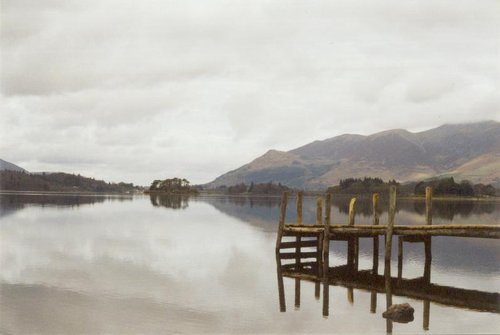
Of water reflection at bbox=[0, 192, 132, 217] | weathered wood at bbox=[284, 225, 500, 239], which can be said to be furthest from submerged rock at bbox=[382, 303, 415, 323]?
water reflection at bbox=[0, 192, 132, 217]

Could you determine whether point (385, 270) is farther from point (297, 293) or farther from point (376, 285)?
point (297, 293)

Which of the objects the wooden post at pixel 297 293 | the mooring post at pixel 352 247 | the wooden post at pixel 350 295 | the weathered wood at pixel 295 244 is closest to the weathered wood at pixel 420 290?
the wooden post at pixel 350 295

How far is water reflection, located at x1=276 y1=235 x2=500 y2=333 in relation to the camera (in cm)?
1959

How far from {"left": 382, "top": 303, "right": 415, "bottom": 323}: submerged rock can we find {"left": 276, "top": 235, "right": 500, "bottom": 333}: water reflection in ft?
0.68

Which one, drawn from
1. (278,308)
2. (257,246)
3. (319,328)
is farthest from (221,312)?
(257,246)

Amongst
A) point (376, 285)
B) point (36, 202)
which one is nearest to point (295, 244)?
point (376, 285)

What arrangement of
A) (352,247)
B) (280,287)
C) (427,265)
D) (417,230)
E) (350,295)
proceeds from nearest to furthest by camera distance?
(350,295)
(280,287)
(417,230)
(427,265)
(352,247)

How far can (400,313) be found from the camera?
17109mm

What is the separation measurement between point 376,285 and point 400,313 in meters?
5.97

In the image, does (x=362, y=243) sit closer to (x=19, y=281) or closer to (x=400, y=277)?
(x=400, y=277)

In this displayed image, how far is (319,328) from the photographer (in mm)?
16656

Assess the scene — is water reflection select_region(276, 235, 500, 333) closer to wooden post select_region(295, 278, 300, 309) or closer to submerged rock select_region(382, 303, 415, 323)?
wooden post select_region(295, 278, 300, 309)

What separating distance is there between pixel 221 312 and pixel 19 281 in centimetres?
1040

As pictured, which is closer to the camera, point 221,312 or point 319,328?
point 319,328
